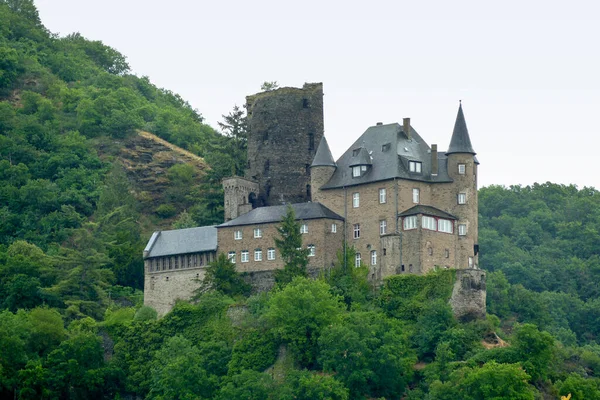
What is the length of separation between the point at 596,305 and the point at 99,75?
46.8m

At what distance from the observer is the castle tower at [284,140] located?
9738 cm

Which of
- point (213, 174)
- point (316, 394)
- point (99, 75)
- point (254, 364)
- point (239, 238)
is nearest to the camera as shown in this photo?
point (316, 394)

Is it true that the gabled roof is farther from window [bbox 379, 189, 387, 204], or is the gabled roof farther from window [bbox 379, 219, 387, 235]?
window [bbox 379, 219, 387, 235]

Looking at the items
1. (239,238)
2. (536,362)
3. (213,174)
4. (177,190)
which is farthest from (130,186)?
(536,362)

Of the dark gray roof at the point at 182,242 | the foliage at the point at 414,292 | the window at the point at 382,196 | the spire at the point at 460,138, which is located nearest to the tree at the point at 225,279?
the dark gray roof at the point at 182,242

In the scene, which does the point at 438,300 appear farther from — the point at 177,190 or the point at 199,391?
the point at 177,190

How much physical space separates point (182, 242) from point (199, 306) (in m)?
5.33

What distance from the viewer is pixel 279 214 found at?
302ft

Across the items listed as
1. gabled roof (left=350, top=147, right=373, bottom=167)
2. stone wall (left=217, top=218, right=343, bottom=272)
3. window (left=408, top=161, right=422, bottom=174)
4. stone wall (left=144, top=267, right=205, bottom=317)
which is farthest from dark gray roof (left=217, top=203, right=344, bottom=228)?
window (left=408, top=161, right=422, bottom=174)

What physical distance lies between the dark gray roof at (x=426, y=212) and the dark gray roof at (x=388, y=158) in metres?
1.78

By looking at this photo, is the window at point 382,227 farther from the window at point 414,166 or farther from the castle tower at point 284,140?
the castle tower at point 284,140

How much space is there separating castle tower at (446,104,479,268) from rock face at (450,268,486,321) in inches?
84.9

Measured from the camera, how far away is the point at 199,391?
8500 cm

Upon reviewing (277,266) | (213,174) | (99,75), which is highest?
(99,75)
